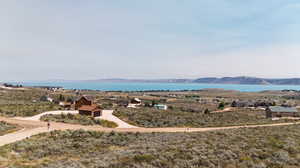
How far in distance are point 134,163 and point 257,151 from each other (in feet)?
24.0

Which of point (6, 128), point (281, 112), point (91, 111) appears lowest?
point (281, 112)

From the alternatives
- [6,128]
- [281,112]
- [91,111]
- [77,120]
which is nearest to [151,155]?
[6,128]

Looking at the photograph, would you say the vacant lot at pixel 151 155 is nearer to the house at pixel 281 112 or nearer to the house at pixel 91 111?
the house at pixel 91 111

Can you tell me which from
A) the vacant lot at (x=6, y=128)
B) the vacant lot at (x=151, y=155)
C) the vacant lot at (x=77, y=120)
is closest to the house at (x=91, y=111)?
the vacant lot at (x=77, y=120)

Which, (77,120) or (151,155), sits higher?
(151,155)

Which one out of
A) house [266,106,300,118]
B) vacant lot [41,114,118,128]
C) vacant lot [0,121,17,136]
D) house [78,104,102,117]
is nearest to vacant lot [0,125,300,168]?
vacant lot [0,121,17,136]

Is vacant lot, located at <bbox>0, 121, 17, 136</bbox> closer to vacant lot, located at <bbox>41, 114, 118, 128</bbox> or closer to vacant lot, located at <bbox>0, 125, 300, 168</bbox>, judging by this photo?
vacant lot, located at <bbox>41, 114, 118, 128</bbox>

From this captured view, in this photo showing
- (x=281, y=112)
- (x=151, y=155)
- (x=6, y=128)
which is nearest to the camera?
(x=151, y=155)

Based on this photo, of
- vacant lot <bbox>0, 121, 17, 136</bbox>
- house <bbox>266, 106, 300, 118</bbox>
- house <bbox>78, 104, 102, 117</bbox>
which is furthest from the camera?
house <bbox>266, 106, 300, 118</bbox>

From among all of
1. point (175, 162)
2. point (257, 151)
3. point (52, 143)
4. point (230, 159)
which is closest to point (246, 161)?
point (230, 159)

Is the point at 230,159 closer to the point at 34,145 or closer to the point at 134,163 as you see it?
the point at 134,163

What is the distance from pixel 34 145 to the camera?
15875mm

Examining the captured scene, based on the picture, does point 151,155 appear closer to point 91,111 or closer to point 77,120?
point 77,120

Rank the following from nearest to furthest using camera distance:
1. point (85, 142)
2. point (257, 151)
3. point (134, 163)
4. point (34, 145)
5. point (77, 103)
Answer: point (134, 163), point (257, 151), point (34, 145), point (85, 142), point (77, 103)
